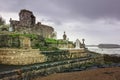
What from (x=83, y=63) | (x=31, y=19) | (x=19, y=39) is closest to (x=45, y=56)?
(x=19, y=39)

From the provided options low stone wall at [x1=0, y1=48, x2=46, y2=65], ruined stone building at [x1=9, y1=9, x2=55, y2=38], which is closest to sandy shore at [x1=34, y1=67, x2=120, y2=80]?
low stone wall at [x1=0, y1=48, x2=46, y2=65]

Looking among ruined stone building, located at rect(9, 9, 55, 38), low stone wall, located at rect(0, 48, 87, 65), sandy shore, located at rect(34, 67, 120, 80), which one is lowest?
sandy shore, located at rect(34, 67, 120, 80)

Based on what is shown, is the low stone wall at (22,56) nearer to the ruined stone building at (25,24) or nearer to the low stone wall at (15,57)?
the low stone wall at (15,57)

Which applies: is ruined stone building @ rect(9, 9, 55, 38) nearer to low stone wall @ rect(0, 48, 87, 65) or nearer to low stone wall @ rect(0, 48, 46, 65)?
low stone wall @ rect(0, 48, 87, 65)

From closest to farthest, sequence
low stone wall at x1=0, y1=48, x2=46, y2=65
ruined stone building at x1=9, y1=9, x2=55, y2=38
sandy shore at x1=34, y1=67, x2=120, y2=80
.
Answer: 1. sandy shore at x1=34, y1=67, x2=120, y2=80
2. low stone wall at x1=0, y1=48, x2=46, y2=65
3. ruined stone building at x1=9, y1=9, x2=55, y2=38

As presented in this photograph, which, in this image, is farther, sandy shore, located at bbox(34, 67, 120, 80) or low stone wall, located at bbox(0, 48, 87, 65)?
low stone wall, located at bbox(0, 48, 87, 65)

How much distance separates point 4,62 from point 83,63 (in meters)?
9.13

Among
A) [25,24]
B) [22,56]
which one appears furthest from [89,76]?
[25,24]

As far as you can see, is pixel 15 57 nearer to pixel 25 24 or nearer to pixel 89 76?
pixel 89 76

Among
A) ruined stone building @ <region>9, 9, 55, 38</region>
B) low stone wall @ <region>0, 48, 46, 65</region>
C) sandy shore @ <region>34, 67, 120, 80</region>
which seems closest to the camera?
sandy shore @ <region>34, 67, 120, 80</region>

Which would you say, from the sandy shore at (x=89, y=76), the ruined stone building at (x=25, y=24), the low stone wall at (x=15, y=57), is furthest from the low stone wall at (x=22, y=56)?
the ruined stone building at (x=25, y=24)

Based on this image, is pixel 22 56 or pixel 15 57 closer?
pixel 15 57

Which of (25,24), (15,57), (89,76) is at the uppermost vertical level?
(25,24)

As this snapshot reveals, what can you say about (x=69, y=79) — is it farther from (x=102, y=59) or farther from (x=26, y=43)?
(x=102, y=59)
